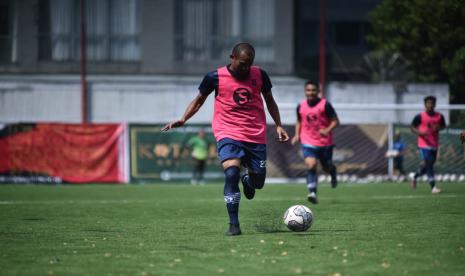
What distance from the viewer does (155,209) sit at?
54.0 feet

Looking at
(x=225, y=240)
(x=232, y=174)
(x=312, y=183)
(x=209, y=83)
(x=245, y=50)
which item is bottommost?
(x=312, y=183)

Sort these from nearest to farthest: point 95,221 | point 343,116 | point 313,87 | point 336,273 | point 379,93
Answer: point 336,273 → point 95,221 → point 313,87 → point 343,116 → point 379,93

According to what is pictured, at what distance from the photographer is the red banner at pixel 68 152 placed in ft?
97.3

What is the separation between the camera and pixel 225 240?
33.4 ft

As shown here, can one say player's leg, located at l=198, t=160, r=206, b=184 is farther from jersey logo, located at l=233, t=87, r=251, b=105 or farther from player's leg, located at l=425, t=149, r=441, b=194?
jersey logo, located at l=233, t=87, r=251, b=105

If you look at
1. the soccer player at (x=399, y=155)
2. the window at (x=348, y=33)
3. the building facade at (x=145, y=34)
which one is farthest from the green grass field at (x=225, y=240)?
the window at (x=348, y=33)

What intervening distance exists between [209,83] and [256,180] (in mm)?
1276

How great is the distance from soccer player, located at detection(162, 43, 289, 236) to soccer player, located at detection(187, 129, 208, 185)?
1844 centimetres

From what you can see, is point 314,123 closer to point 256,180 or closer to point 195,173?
point 256,180

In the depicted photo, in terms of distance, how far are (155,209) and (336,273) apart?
916 centimetres

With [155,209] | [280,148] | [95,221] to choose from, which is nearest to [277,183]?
[280,148]

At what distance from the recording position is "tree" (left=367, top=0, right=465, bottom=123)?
32.2 meters

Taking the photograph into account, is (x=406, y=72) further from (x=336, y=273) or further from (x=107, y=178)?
(x=336, y=273)

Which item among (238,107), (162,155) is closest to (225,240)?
Result: (238,107)
